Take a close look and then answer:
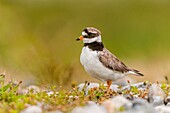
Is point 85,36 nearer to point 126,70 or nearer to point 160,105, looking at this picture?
point 126,70

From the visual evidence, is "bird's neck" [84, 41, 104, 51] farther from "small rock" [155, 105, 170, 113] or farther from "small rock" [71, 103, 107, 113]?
"small rock" [71, 103, 107, 113]

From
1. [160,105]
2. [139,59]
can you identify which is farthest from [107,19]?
[160,105]

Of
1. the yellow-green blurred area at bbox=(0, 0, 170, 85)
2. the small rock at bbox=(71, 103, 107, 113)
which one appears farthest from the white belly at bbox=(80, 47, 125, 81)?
the yellow-green blurred area at bbox=(0, 0, 170, 85)

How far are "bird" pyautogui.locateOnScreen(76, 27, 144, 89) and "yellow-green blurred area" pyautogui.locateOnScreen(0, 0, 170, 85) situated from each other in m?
2.37

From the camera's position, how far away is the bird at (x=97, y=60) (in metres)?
8.62

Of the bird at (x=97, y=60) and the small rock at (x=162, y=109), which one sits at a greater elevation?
the bird at (x=97, y=60)

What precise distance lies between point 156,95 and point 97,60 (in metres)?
1.14

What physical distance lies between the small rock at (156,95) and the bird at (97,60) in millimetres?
915

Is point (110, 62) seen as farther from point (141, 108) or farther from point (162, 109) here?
point (141, 108)

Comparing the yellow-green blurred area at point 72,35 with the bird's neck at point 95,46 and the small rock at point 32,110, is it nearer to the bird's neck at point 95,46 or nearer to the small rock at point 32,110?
the bird's neck at point 95,46

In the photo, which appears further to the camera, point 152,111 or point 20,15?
point 20,15

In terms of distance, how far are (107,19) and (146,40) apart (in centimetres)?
244

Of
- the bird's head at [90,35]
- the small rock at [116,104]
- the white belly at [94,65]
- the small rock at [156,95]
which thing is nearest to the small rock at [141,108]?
the small rock at [116,104]

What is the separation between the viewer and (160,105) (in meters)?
7.71
